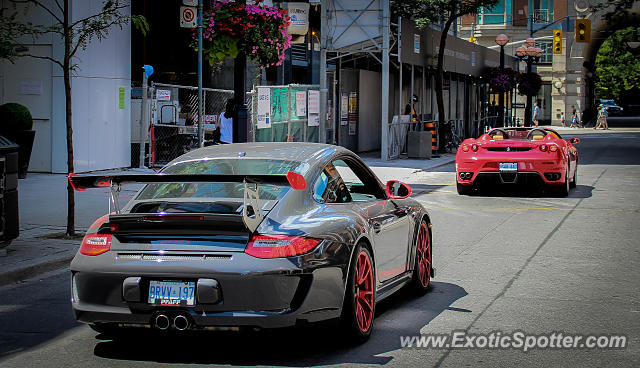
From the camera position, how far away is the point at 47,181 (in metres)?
17.9

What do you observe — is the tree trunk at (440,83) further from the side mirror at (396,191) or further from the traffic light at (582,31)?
the side mirror at (396,191)

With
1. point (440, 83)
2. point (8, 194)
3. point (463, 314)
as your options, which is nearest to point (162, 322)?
point (463, 314)

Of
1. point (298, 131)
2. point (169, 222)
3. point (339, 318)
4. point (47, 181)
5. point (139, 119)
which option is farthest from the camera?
point (298, 131)

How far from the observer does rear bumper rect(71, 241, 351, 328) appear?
5.38 meters

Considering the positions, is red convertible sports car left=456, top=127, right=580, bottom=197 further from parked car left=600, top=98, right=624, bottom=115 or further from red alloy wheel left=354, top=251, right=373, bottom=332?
parked car left=600, top=98, right=624, bottom=115

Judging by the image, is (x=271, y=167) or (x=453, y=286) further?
(x=453, y=286)

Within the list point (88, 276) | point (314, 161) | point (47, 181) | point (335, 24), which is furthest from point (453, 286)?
point (335, 24)

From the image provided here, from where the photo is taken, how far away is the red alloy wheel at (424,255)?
7.81 metres

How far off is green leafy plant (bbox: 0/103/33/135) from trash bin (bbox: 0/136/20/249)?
8.96 meters

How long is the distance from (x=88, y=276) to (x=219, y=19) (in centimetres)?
1053

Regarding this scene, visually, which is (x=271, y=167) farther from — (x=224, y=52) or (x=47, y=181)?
(x=47, y=181)

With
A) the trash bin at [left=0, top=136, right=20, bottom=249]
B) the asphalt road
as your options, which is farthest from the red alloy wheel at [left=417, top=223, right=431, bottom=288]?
the trash bin at [left=0, top=136, right=20, bottom=249]

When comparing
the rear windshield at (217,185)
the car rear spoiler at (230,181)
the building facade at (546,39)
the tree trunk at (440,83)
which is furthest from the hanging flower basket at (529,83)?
the car rear spoiler at (230,181)

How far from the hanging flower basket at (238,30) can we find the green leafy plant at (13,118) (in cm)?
460
